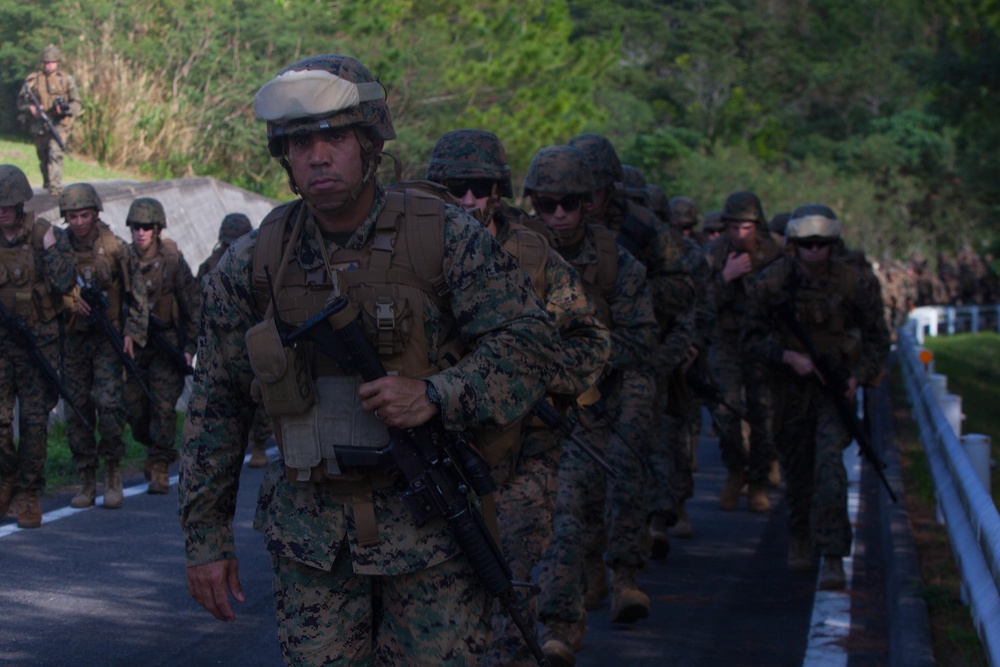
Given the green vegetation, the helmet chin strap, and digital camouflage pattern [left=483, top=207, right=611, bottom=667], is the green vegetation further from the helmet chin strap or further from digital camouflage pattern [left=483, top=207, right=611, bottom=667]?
the helmet chin strap

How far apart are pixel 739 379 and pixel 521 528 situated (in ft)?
21.4

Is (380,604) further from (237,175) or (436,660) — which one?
(237,175)

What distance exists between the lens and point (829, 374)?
8625mm

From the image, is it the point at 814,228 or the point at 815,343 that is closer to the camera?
→ the point at 814,228

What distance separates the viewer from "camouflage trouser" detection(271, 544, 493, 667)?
3807 millimetres

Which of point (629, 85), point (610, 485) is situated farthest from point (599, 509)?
point (629, 85)

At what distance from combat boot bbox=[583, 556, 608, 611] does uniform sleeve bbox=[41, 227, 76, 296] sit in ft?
12.7

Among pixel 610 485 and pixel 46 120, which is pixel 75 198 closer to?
pixel 610 485

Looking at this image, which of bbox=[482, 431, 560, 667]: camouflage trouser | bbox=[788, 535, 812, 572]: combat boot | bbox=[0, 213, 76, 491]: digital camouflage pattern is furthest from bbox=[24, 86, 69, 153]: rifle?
bbox=[482, 431, 560, 667]: camouflage trouser

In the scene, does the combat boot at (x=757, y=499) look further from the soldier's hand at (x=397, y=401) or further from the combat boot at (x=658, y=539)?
the soldier's hand at (x=397, y=401)

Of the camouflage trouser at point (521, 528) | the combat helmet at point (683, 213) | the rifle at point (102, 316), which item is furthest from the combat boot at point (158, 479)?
the camouflage trouser at point (521, 528)

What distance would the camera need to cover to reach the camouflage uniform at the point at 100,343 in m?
10.2

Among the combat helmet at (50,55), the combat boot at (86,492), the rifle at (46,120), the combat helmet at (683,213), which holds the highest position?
the combat helmet at (50,55)

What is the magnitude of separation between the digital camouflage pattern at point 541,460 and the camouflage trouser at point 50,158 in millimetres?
15437
